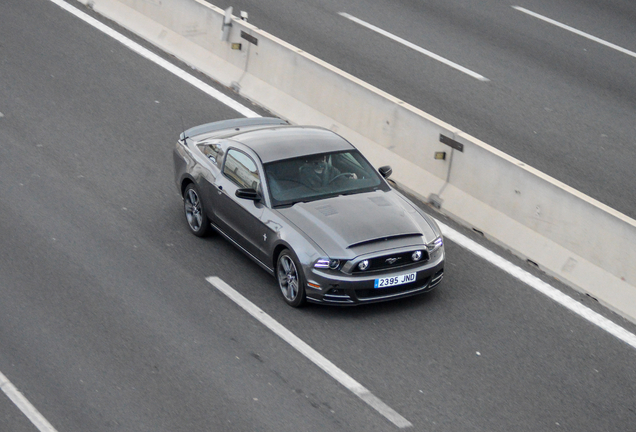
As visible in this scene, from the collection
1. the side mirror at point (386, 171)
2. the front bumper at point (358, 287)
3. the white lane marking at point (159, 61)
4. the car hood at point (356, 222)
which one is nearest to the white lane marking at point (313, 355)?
the front bumper at point (358, 287)

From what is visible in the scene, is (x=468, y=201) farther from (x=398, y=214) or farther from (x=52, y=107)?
(x=52, y=107)

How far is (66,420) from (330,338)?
273 centimetres

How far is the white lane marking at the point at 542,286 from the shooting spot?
30.7 feet

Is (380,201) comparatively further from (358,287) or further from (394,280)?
(358,287)

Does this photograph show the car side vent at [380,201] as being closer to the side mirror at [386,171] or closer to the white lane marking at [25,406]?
the side mirror at [386,171]

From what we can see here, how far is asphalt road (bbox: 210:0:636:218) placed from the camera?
1370cm

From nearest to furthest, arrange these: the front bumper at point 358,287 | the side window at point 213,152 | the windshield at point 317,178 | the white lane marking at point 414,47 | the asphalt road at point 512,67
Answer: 1. the front bumper at point 358,287
2. the windshield at point 317,178
3. the side window at point 213,152
4. the asphalt road at point 512,67
5. the white lane marking at point 414,47

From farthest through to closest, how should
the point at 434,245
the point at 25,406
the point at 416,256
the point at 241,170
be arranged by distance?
the point at 241,170 → the point at 434,245 → the point at 416,256 → the point at 25,406

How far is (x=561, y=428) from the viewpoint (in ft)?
25.6

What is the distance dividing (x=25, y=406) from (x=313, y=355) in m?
2.70

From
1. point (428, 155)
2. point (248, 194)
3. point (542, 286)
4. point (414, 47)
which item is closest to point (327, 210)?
point (248, 194)

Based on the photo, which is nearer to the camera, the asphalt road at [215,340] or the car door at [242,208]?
the asphalt road at [215,340]

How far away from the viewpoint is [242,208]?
10.4 m

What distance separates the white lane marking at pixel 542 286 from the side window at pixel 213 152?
9.79 ft
